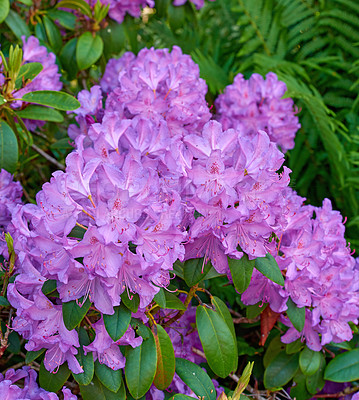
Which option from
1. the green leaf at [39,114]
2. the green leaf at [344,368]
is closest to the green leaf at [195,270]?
the green leaf at [344,368]

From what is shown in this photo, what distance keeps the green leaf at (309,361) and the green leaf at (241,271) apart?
1.55 ft

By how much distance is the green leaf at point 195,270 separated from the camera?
4.25 feet

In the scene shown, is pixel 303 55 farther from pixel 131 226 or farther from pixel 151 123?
pixel 131 226

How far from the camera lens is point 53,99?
5.43 feet

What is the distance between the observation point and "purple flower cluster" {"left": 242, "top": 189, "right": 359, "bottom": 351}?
141 centimetres

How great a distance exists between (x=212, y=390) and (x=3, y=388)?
1.75 ft

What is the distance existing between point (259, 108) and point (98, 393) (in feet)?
4.17

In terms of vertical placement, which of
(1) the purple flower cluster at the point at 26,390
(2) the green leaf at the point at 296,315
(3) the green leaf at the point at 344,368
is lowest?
(3) the green leaf at the point at 344,368

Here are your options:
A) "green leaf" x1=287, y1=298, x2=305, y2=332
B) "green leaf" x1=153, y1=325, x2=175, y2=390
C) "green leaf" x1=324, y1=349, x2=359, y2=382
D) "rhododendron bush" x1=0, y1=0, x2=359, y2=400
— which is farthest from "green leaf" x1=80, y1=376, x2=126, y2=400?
"green leaf" x1=324, y1=349, x2=359, y2=382

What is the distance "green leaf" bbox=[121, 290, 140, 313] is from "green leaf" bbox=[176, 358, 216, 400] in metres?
0.33

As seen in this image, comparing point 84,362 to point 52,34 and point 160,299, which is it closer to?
point 160,299

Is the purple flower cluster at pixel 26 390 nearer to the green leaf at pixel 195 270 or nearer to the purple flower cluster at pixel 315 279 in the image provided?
the green leaf at pixel 195 270

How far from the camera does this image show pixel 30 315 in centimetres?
121

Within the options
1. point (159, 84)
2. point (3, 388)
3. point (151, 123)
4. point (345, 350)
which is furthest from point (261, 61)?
point (3, 388)
